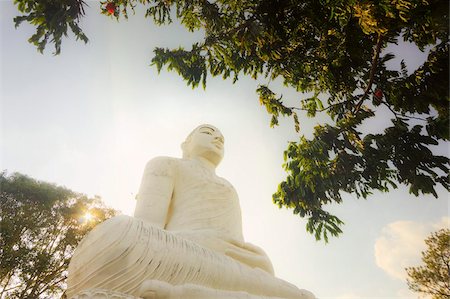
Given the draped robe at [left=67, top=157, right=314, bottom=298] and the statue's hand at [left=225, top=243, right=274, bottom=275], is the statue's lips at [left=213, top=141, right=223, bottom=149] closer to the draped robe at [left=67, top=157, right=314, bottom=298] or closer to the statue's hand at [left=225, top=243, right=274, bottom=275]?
the draped robe at [left=67, top=157, right=314, bottom=298]

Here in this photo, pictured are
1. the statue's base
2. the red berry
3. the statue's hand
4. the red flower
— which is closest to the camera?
the statue's base

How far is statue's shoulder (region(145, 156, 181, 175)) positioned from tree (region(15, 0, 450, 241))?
4.61ft

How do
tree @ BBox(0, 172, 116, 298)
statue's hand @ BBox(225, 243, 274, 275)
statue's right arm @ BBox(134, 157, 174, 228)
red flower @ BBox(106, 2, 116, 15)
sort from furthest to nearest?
tree @ BBox(0, 172, 116, 298) < red flower @ BBox(106, 2, 116, 15) < statue's right arm @ BBox(134, 157, 174, 228) < statue's hand @ BBox(225, 243, 274, 275)

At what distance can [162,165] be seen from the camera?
147 inches

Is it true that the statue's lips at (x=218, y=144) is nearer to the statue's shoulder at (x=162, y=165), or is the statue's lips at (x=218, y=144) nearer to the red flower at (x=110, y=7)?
the statue's shoulder at (x=162, y=165)

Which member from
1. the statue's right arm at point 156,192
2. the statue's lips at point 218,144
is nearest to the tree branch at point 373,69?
the statue's lips at point 218,144

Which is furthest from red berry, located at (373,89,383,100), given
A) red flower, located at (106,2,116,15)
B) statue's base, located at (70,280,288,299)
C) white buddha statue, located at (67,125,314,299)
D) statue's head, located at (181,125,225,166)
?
red flower, located at (106,2,116,15)

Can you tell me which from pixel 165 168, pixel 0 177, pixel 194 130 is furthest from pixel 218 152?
pixel 0 177

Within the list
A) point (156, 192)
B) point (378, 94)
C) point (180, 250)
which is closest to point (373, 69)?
point (378, 94)

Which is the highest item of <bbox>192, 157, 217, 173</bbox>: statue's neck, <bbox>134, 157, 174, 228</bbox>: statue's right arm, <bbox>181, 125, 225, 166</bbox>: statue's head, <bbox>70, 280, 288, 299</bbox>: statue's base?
<bbox>181, 125, 225, 166</bbox>: statue's head

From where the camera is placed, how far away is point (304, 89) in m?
4.94

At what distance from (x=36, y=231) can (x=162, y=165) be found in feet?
28.9

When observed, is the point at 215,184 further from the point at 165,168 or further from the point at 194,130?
the point at 194,130

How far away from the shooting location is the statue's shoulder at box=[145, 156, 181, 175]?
12.0 feet
